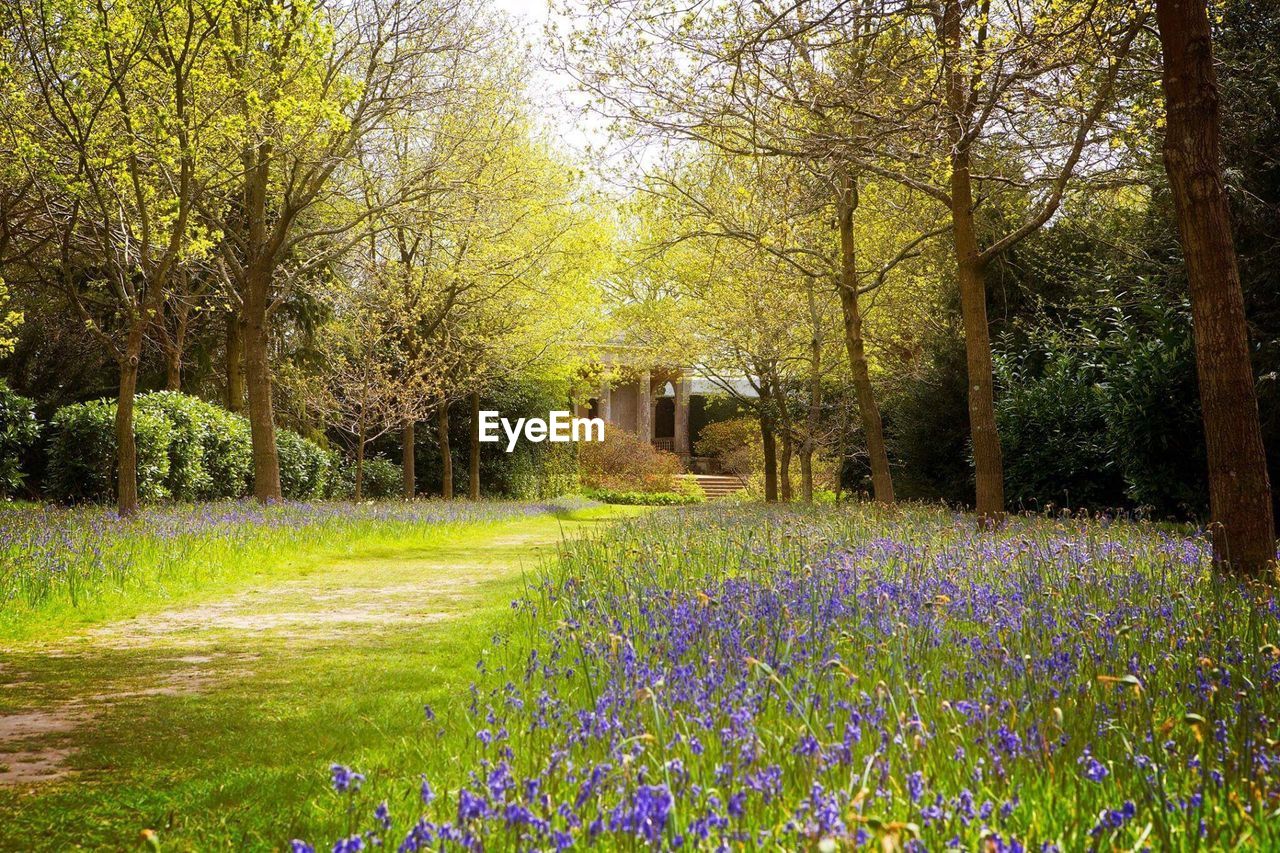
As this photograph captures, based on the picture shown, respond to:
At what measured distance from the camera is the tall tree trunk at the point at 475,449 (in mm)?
25080

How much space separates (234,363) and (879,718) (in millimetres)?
22284

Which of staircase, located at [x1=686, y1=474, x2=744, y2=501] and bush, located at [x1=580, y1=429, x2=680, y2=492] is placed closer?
bush, located at [x1=580, y1=429, x2=680, y2=492]

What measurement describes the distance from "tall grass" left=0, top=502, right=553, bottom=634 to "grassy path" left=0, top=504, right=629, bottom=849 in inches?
26.1

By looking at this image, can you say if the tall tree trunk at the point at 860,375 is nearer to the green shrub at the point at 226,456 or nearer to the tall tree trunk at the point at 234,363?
the green shrub at the point at 226,456

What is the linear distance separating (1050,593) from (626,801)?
3623 mm

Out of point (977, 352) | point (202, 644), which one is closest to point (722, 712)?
point (202, 644)

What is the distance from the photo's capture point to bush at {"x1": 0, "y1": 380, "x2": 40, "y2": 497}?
15.6 m

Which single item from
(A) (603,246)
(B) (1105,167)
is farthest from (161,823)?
(A) (603,246)

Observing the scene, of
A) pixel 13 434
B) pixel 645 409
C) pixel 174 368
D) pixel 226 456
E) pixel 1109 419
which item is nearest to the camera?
pixel 1109 419

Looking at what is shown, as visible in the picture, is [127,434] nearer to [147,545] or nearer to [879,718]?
[147,545]

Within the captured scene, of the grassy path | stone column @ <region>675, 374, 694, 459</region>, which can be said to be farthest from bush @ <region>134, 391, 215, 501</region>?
stone column @ <region>675, 374, 694, 459</region>

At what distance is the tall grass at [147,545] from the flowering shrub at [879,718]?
435 cm

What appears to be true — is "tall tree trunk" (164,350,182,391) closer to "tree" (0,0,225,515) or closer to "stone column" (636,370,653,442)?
"tree" (0,0,225,515)

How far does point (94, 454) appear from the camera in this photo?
52.1 ft
